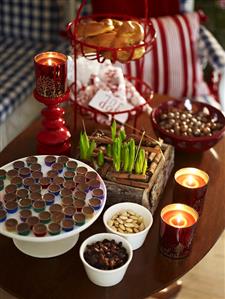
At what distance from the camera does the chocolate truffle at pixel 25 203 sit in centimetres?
124

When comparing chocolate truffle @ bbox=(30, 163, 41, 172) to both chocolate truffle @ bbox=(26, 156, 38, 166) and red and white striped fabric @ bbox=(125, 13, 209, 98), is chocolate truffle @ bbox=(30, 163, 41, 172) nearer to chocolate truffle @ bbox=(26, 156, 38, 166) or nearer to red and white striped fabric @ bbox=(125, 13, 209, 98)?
chocolate truffle @ bbox=(26, 156, 38, 166)

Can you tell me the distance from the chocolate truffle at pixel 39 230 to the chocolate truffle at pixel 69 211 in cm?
6

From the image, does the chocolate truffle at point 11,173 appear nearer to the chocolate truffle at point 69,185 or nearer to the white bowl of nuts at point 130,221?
the chocolate truffle at point 69,185

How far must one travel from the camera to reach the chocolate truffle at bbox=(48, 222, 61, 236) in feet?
3.88

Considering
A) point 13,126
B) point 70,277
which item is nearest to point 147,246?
point 70,277

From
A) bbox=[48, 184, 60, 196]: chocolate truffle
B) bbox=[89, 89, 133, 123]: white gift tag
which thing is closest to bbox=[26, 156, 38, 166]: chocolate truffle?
bbox=[48, 184, 60, 196]: chocolate truffle

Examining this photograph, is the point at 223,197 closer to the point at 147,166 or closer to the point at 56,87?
the point at 147,166

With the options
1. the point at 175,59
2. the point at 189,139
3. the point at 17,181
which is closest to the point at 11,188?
the point at 17,181

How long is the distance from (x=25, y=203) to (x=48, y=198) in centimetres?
6

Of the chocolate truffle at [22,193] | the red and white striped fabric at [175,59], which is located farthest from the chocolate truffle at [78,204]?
the red and white striped fabric at [175,59]

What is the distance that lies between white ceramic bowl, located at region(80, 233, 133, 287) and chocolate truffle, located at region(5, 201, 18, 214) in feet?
0.59

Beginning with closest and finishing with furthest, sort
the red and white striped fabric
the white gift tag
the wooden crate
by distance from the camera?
the wooden crate
the white gift tag
the red and white striped fabric

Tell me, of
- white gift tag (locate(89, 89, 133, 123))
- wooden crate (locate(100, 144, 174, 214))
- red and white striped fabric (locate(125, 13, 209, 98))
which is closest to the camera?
wooden crate (locate(100, 144, 174, 214))

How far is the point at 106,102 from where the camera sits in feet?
5.49
